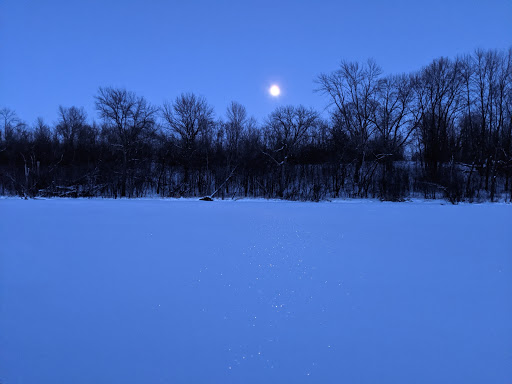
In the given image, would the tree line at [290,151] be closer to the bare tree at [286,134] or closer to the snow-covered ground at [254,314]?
the bare tree at [286,134]

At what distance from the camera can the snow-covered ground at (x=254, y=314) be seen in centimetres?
164

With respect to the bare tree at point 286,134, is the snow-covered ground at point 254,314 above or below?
below

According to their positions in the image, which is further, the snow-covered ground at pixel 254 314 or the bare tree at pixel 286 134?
the bare tree at pixel 286 134

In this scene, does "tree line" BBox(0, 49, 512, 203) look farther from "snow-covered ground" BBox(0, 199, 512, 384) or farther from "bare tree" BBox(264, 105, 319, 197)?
"snow-covered ground" BBox(0, 199, 512, 384)

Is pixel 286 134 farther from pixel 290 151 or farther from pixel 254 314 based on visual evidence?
pixel 254 314

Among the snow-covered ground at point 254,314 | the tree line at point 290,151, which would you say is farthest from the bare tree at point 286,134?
the snow-covered ground at point 254,314

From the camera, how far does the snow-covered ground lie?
5.38 ft

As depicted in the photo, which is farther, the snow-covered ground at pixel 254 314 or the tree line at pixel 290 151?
the tree line at pixel 290 151

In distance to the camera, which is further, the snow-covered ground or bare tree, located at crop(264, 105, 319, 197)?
bare tree, located at crop(264, 105, 319, 197)

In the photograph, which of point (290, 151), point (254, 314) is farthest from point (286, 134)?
point (254, 314)

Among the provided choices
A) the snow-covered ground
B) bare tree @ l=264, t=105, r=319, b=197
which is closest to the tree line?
bare tree @ l=264, t=105, r=319, b=197

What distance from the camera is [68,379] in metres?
1.56

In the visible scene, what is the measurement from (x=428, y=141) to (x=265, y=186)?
14.9 metres

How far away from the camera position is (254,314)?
222 cm
